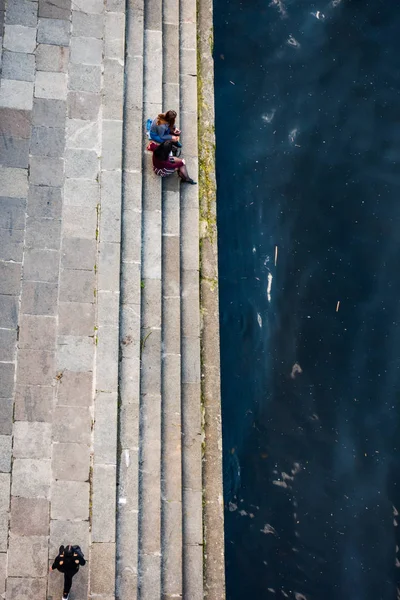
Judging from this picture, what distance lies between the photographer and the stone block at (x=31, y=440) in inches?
484

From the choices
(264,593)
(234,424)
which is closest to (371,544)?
(264,593)

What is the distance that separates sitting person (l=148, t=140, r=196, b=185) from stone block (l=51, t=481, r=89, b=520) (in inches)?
217

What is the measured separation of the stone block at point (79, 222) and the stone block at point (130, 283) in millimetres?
772

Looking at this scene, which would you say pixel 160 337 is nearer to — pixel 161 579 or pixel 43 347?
pixel 43 347

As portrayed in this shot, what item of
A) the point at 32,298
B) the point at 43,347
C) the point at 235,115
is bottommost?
the point at 43,347

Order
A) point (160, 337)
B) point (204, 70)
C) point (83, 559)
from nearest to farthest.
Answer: point (83, 559)
point (160, 337)
point (204, 70)

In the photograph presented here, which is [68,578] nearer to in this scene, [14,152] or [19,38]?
[14,152]

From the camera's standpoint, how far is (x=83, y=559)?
38.3 feet

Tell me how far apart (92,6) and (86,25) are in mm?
440

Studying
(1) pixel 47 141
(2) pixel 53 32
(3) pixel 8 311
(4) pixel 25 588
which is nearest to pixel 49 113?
(1) pixel 47 141

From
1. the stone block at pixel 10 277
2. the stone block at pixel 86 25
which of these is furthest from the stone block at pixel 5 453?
the stone block at pixel 86 25

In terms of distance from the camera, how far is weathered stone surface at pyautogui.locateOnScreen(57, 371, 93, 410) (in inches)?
499

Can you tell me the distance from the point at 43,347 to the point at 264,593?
5.34 meters

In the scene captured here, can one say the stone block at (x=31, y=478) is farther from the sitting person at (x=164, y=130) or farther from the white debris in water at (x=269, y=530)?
the sitting person at (x=164, y=130)
